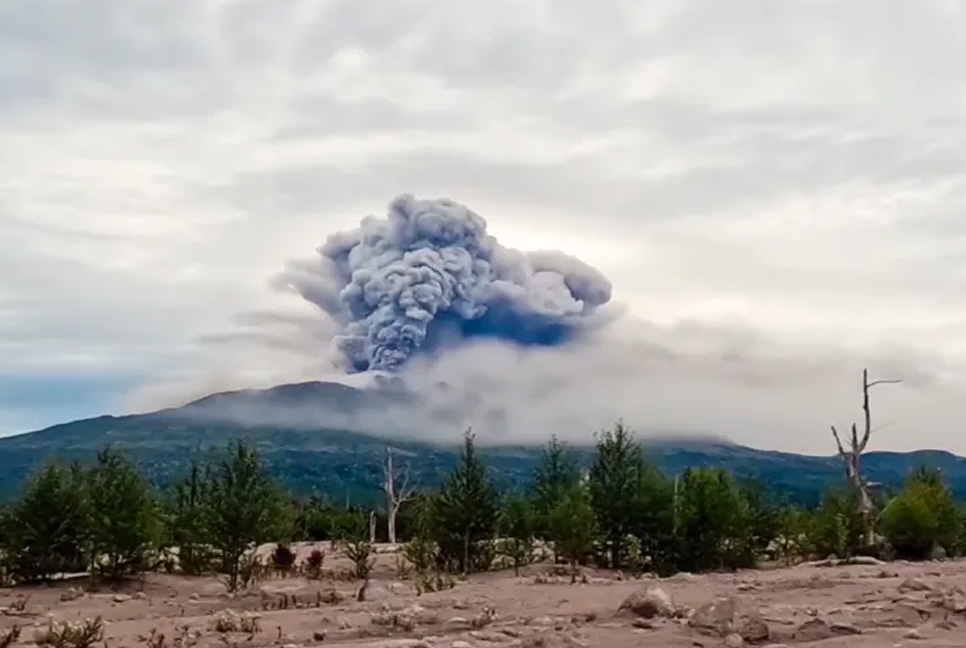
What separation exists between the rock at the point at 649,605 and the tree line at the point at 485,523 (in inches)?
645

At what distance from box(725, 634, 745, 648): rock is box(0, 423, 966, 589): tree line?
62.3 feet

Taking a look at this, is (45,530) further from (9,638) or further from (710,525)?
(710,525)

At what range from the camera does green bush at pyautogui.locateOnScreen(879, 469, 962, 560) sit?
38219 mm

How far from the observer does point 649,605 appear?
14531mm

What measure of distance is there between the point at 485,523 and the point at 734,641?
2427 centimetres

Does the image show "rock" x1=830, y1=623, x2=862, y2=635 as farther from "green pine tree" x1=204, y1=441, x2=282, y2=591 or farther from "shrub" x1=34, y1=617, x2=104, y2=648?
"green pine tree" x1=204, y1=441, x2=282, y2=591

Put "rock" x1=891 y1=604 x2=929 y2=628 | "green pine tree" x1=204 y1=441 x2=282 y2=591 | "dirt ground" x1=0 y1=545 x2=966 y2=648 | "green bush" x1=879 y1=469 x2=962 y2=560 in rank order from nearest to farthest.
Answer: "dirt ground" x1=0 y1=545 x2=966 y2=648, "rock" x1=891 y1=604 x2=929 y2=628, "green pine tree" x1=204 y1=441 x2=282 y2=591, "green bush" x1=879 y1=469 x2=962 y2=560

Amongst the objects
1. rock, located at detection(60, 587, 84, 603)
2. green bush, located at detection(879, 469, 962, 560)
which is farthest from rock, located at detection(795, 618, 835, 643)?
green bush, located at detection(879, 469, 962, 560)

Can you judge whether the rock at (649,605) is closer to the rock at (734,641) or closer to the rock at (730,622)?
the rock at (730,622)

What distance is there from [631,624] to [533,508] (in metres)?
28.0

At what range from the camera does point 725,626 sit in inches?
501

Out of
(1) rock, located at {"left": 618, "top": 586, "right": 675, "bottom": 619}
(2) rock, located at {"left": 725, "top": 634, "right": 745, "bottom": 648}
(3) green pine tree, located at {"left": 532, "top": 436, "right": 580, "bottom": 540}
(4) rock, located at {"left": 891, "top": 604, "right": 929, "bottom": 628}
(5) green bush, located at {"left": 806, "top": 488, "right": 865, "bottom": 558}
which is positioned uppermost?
(3) green pine tree, located at {"left": 532, "top": 436, "right": 580, "bottom": 540}

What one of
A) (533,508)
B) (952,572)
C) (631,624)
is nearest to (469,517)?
(533,508)

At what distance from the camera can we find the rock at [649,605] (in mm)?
14389
